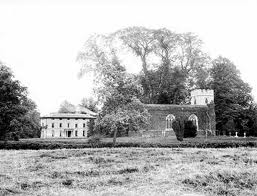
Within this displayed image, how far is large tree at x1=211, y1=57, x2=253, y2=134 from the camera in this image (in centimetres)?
5550

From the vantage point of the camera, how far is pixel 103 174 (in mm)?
16469

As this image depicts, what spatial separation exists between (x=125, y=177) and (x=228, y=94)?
147ft

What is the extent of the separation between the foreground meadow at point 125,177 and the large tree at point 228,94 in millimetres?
35370

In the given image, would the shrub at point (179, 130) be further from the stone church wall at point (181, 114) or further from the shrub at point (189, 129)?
the stone church wall at point (181, 114)

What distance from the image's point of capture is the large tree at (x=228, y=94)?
182 ft

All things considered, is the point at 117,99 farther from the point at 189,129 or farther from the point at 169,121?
the point at 169,121

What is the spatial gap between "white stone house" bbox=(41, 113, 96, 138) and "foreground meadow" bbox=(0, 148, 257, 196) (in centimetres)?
5148

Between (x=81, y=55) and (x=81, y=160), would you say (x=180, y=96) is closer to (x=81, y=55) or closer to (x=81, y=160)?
(x=81, y=55)

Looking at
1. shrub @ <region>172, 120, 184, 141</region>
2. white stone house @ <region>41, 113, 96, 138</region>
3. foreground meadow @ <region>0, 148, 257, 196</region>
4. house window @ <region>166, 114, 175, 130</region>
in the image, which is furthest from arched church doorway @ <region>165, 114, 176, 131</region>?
foreground meadow @ <region>0, 148, 257, 196</region>

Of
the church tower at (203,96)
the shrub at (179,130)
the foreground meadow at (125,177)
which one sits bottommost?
the foreground meadow at (125,177)

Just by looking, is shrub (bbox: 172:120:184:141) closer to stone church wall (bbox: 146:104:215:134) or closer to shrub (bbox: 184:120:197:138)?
shrub (bbox: 184:120:197:138)

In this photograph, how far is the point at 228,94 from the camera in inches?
2244

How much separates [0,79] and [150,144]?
1571 cm

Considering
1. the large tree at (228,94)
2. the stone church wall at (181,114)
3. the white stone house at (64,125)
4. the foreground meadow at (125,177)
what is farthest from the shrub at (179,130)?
the white stone house at (64,125)
